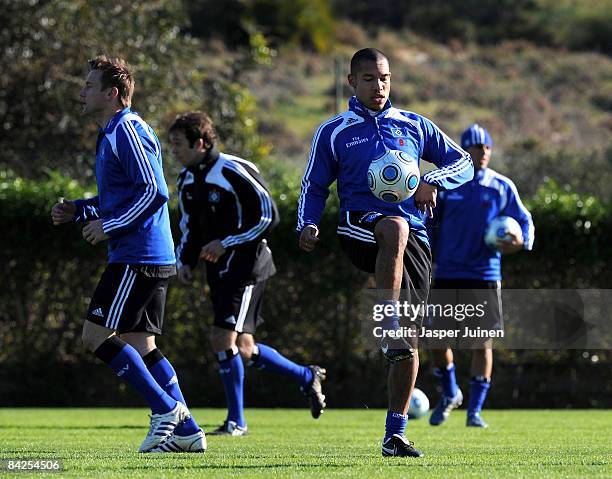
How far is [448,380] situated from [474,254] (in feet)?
3.81

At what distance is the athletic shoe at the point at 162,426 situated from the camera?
22.7ft

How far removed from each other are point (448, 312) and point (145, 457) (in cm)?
467

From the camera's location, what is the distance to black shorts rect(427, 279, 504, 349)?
10570 mm

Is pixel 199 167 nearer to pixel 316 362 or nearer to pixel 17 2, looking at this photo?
pixel 316 362

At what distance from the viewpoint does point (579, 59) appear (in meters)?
63.2

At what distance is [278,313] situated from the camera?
1344cm

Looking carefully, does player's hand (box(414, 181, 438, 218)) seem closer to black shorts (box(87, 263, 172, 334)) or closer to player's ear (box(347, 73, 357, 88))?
player's ear (box(347, 73, 357, 88))

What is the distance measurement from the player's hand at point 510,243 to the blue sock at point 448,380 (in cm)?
123

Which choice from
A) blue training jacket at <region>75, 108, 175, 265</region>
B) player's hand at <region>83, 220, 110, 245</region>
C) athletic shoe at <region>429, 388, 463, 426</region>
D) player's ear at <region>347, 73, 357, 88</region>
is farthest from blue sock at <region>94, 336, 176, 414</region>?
athletic shoe at <region>429, 388, 463, 426</region>

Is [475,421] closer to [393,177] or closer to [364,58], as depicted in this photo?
[393,177]

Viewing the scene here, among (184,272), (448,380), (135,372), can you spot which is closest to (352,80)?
(135,372)

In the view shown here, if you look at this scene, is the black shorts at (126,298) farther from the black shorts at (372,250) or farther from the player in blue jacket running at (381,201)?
the black shorts at (372,250)

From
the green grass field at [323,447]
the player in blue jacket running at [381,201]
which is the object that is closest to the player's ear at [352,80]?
the player in blue jacket running at [381,201]

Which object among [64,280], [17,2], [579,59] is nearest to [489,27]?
[579,59]
